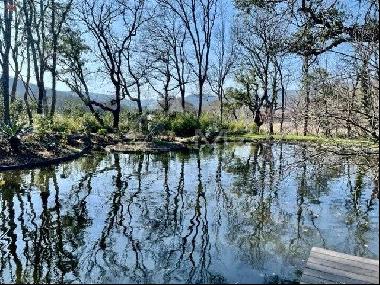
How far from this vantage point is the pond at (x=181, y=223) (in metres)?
4.87

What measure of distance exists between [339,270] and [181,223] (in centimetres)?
332

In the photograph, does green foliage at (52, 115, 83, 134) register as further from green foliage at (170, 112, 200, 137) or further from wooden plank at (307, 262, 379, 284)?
wooden plank at (307, 262, 379, 284)

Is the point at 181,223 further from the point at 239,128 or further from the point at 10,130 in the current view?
the point at 239,128

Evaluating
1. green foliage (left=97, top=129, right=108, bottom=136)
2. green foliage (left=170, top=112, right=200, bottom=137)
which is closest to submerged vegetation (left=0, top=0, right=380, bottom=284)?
green foliage (left=97, top=129, right=108, bottom=136)

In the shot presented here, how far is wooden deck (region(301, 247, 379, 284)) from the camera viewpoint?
3.43 m

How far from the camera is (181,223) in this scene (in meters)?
6.64

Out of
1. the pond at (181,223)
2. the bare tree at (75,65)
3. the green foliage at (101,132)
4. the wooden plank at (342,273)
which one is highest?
the bare tree at (75,65)

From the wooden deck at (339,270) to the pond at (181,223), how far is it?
0.29 m

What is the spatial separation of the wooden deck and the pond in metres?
0.29

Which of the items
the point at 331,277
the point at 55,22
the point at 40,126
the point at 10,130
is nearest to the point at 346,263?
the point at 331,277

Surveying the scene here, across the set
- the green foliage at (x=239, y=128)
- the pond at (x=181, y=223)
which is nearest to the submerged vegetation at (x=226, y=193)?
the pond at (x=181, y=223)

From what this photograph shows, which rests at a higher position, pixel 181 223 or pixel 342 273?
pixel 342 273

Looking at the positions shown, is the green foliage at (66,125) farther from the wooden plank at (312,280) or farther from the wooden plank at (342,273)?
the wooden plank at (312,280)

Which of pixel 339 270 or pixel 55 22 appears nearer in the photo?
pixel 339 270
